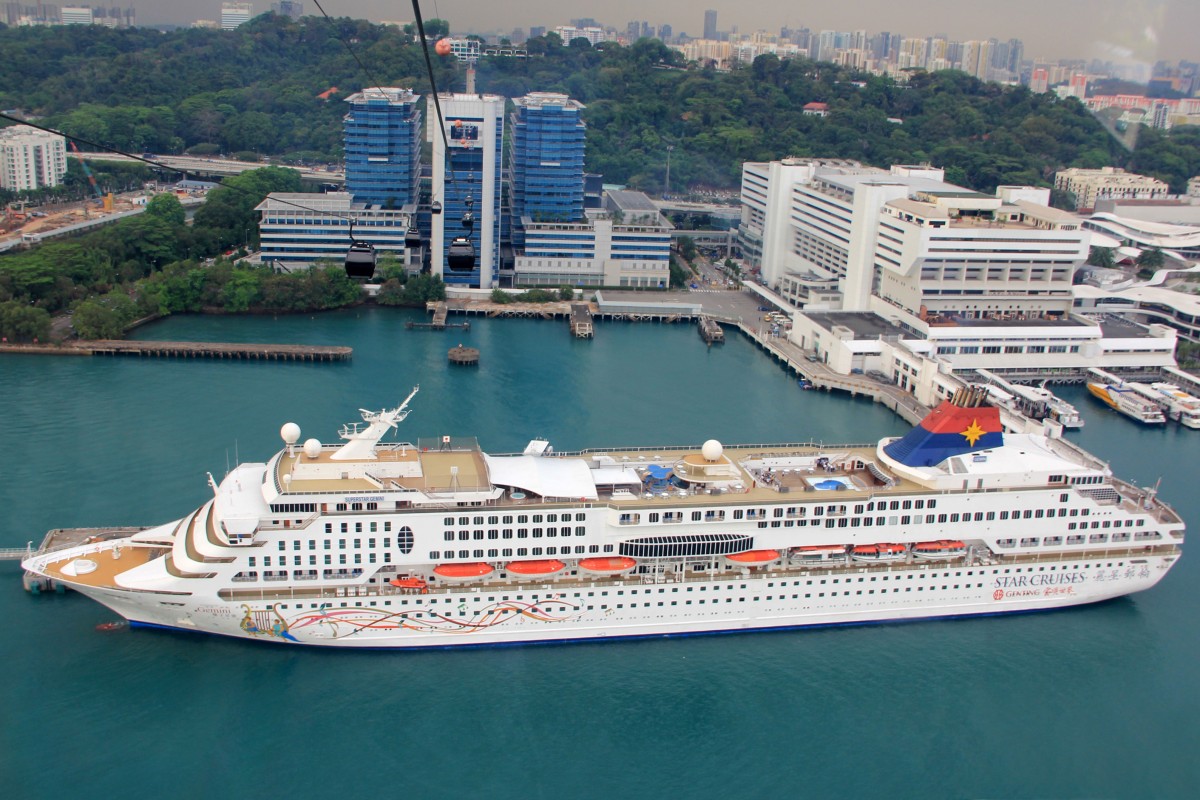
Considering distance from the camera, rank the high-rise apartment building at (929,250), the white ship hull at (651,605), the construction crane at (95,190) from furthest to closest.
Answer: the construction crane at (95,190) → the high-rise apartment building at (929,250) → the white ship hull at (651,605)

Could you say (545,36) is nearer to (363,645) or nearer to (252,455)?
(252,455)

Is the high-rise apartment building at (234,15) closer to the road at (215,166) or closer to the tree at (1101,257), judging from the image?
the road at (215,166)

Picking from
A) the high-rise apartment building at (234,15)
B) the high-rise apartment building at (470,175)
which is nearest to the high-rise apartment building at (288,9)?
the high-rise apartment building at (234,15)

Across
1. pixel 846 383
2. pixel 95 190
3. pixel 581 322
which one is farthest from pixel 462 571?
pixel 95 190

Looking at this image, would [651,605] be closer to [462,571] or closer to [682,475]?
[682,475]

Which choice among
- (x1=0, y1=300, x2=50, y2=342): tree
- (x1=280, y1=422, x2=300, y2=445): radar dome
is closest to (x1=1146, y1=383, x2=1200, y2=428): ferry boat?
(x1=280, y1=422, x2=300, y2=445): radar dome

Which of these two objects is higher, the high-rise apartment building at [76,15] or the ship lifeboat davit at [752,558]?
the high-rise apartment building at [76,15]

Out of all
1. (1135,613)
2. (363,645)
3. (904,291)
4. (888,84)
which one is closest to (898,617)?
(1135,613)
